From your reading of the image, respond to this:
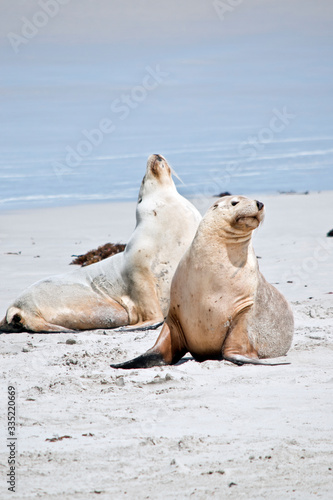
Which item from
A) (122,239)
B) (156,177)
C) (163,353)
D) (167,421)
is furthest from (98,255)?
(167,421)

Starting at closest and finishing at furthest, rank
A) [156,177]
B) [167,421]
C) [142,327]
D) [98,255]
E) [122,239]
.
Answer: [167,421], [142,327], [156,177], [98,255], [122,239]

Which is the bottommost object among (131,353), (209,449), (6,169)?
(6,169)

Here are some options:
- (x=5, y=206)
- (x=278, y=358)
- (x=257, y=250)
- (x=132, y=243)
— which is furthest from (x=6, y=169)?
(x=278, y=358)

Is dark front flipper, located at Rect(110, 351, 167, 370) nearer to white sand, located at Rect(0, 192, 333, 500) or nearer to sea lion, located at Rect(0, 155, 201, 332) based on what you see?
white sand, located at Rect(0, 192, 333, 500)

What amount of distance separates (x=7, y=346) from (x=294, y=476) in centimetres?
369

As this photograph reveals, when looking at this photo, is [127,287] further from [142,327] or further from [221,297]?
[221,297]

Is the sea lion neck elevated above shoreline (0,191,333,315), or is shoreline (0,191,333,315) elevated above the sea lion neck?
the sea lion neck

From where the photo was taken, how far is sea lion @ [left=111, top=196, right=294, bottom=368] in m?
5.34

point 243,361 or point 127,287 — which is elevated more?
point 243,361

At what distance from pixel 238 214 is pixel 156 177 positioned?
283cm

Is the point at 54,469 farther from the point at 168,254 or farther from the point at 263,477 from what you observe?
the point at 168,254

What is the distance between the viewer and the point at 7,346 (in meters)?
6.41

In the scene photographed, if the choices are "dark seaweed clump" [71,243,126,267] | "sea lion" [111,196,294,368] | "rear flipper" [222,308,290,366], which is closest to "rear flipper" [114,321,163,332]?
"sea lion" [111,196,294,368]

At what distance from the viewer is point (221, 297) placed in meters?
5.35
